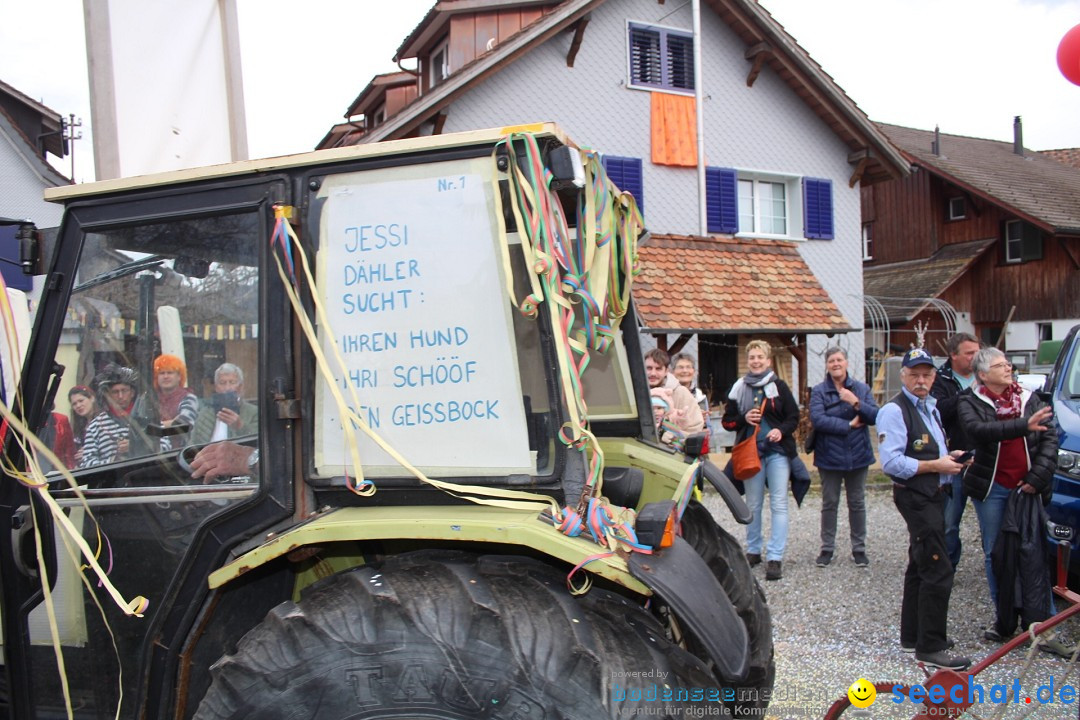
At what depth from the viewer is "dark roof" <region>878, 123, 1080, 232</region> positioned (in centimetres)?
2480

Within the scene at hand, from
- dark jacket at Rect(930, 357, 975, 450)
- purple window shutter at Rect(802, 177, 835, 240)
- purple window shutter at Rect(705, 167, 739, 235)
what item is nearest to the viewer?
dark jacket at Rect(930, 357, 975, 450)

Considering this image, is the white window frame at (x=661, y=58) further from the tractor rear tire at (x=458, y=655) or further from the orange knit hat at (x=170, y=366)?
the tractor rear tire at (x=458, y=655)

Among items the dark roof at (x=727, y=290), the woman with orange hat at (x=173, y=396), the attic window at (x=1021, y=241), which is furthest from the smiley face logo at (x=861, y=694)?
the attic window at (x=1021, y=241)

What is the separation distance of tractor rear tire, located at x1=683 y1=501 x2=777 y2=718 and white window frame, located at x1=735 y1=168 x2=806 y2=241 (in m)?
13.0

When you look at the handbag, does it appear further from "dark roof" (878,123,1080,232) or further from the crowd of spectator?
"dark roof" (878,123,1080,232)

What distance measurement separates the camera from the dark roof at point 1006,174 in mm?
24805

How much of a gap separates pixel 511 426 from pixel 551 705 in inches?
26.1

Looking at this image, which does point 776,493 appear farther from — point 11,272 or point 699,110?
point 699,110

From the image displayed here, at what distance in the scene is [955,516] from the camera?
5680 millimetres

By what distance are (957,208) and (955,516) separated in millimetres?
25456

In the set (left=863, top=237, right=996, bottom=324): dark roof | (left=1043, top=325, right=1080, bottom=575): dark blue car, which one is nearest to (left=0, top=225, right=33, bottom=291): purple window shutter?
(left=1043, top=325, right=1080, bottom=575): dark blue car

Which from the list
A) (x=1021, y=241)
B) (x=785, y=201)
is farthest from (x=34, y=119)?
(x=1021, y=241)

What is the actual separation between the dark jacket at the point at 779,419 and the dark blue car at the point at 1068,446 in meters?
1.74

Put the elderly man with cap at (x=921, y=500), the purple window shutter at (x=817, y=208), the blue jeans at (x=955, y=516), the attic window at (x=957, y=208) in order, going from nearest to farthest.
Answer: the elderly man with cap at (x=921, y=500) < the blue jeans at (x=955, y=516) < the purple window shutter at (x=817, y=208) < the attic window at (x=957, y=208)
